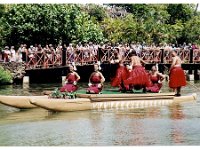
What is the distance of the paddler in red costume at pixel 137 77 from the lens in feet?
40.2

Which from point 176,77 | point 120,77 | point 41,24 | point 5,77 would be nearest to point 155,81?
point 176,77

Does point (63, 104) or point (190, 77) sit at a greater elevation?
point (190, 77)

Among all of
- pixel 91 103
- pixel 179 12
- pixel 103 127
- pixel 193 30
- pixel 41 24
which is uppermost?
pixel 179 12

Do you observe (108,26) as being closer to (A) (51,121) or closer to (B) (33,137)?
(A) (51,121)

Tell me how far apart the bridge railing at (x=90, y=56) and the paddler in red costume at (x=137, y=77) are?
195 cm

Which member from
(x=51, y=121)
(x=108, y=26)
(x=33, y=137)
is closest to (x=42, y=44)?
(x=108, y=26)

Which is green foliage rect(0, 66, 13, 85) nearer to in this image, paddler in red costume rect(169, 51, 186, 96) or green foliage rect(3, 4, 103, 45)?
green foliage rect(3, 4, 103, 45)

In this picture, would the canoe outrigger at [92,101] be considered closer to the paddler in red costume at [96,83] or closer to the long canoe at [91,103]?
the long canoe at [91,103]

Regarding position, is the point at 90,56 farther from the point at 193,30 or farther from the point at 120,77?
the point at 120,77

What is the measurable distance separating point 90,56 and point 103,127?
16.3ft

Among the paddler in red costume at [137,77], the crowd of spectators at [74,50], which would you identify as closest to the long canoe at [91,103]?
the paddler in red costume at [137,77]

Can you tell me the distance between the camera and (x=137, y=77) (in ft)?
40.2

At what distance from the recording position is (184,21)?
1488cm

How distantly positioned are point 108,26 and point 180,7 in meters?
2.90
